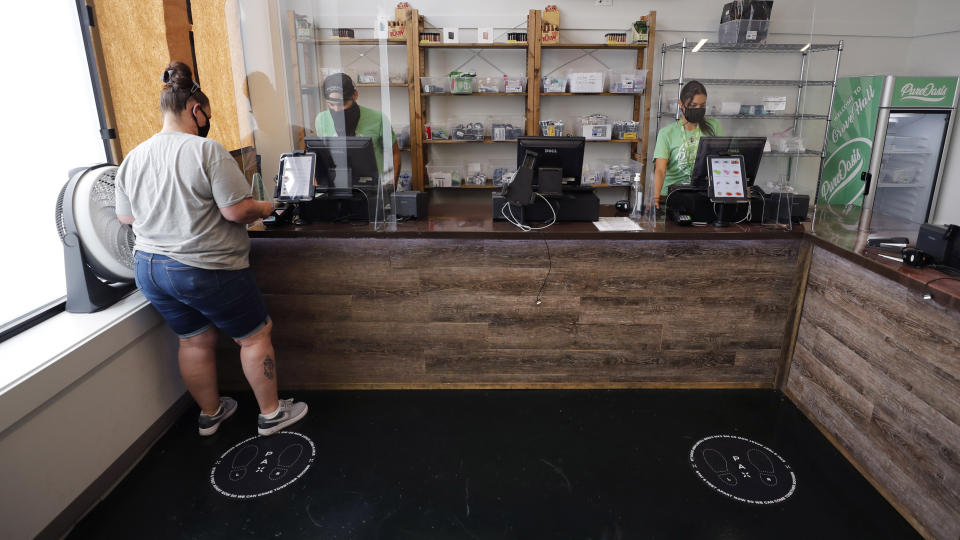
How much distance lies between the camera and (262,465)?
2.28 metres

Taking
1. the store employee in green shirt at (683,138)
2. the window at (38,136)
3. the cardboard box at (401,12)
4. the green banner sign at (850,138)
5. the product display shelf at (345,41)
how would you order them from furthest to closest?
the green banner sign at (850,138) < the cardboard box at (401,12) < the store employee in green shirt at (683,138) < the product display shelf at (345,41) < the window at (38,136)

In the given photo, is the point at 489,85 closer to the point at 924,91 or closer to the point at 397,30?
the point at 397,30

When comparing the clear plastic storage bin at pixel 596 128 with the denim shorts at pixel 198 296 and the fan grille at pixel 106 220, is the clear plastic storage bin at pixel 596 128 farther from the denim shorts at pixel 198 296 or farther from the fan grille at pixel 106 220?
the fan grille at pixel 106 220

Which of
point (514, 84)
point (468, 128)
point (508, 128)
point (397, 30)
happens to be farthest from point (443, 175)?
point (397, 30)

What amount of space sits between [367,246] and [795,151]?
3.71m

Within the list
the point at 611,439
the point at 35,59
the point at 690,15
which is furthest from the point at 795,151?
the point at 35,59

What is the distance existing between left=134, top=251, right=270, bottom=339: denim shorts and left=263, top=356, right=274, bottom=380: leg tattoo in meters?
0.16

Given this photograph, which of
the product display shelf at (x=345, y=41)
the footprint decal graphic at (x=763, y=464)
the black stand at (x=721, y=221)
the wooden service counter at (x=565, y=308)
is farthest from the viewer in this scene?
the product display shelf at (x=345, y=41)

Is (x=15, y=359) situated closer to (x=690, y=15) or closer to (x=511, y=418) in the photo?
(x=511, y=418)

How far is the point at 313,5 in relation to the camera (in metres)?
3.32

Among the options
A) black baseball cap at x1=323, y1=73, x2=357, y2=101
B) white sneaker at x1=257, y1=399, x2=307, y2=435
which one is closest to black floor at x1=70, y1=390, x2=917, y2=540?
white sneaker at x1=257, y1=399, x2=307, y2=435

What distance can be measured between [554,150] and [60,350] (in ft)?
7.52

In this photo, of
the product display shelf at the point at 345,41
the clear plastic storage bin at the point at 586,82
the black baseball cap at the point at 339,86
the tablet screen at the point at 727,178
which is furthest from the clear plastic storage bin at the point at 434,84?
the tablet screen at the point at 727,178

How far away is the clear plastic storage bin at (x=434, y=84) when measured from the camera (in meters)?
4.33
